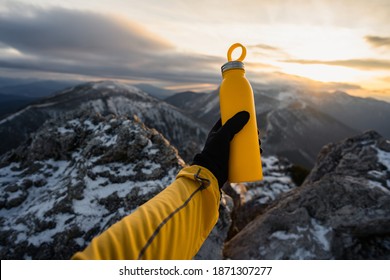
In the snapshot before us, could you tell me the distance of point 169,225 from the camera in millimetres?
2848

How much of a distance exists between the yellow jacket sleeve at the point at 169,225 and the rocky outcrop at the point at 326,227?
27.0 ft

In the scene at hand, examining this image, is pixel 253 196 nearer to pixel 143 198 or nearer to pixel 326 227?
pixel 326 227

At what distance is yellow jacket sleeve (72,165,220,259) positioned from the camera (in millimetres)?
2414

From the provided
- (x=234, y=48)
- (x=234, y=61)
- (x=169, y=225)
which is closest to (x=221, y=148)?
(x=234, y=61)

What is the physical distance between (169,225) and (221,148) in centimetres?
185

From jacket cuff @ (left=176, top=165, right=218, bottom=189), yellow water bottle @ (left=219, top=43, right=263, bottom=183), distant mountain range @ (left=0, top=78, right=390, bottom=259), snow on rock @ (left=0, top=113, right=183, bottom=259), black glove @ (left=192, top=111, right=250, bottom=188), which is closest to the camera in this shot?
jacket cuff @ (left=176, top=165, right=218, bottom=189)

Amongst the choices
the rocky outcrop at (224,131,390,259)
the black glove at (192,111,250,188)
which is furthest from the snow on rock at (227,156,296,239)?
the black glove at (192,111,250,188)

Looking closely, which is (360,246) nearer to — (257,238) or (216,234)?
(257,238)

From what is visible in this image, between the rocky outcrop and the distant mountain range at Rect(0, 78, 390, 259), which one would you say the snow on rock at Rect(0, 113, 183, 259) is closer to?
the distant mountain range at Rect(0, 78, 390, 259)

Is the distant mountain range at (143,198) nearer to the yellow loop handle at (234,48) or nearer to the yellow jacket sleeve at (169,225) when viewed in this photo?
the yellow jacket sleeve at (169,225)

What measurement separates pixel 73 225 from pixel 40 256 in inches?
75.8

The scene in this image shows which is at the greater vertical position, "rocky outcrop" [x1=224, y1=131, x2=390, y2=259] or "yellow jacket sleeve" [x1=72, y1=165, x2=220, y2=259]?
"yellow jacket sleeve" [x1=72, y1=165, x2=220, y2=259]

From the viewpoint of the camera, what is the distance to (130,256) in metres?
2.46

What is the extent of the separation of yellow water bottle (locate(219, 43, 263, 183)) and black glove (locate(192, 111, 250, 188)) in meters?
0.14
